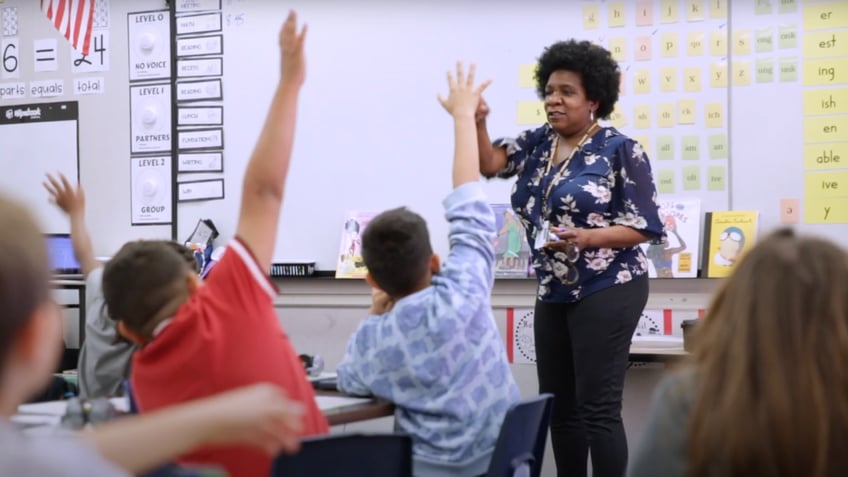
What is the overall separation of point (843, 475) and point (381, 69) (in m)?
3.72

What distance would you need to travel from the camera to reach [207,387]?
180 centimetres

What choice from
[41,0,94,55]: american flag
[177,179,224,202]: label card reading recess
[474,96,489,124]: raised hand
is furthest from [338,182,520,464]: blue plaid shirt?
[41,0,94,55]: american flag

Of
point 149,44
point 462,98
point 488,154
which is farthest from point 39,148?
point 462,98

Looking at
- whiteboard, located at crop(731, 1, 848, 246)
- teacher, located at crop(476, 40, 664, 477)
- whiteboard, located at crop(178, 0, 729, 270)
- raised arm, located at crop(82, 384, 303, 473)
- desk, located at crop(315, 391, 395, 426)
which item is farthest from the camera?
whiteboard, located at crop(178, 0, 729, 270)

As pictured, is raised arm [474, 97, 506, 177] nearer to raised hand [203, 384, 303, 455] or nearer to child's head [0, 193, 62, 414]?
raised hand [203, 384, 303, 455]

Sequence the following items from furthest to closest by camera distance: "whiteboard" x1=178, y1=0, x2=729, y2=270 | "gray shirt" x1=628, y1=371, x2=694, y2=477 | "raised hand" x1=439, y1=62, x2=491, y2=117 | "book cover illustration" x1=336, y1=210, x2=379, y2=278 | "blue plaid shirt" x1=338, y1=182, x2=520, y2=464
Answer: "book cover illustration" x1=336, y1=210, x2=379, y2=278, "whiteboard" x1=178, y1=0, x2=729, y2=270, "raised hand" x1=439, y1=62, x2=491, y2=117, "blue plaid shirt" x1=338, y1=182, x2=520, y2=464, "gray shirt" x1=628, y1=371, x2=694, y2=477

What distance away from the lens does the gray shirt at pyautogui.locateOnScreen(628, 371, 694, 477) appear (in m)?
1.29

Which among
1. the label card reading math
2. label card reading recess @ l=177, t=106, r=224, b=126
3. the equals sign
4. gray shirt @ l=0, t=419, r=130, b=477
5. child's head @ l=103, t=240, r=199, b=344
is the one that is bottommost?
gray shirt @ l=0, t=419, r=130, b=477

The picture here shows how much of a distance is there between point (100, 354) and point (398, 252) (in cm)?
101

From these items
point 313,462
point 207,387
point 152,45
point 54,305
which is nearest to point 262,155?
point 207,387

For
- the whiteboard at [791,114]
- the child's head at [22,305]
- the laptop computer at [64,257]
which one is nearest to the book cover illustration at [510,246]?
the whiteboard at [791,114]

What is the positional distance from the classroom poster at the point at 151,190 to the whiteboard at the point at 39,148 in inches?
14.0

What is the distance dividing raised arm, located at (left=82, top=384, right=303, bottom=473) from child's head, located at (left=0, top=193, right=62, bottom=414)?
118 millimetres

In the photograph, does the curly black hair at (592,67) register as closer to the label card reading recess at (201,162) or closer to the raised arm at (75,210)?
the raised arm at (75,210)
